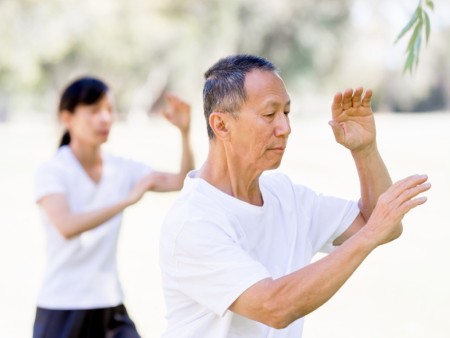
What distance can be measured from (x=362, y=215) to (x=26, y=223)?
1047 cm

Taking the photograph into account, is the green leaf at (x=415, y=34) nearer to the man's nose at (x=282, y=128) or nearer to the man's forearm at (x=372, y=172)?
the man's forearm at (x=372, y=172)

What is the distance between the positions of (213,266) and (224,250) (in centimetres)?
5

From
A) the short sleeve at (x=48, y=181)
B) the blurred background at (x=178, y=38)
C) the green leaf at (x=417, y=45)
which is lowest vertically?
the short sleeve at (x=48, y=181)

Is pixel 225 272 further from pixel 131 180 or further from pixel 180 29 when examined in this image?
pixel 180 29

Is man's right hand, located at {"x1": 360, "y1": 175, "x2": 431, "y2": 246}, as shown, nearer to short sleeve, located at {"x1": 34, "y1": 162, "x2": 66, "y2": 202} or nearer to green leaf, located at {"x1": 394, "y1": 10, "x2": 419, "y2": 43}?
green leaf, located at {"x1": 394, "y1": 10, "x2": 419, "y2": 43}

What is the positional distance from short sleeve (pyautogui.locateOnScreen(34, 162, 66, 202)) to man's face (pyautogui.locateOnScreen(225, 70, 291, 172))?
1747 millimetres

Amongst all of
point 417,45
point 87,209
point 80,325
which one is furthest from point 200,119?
point 417,45

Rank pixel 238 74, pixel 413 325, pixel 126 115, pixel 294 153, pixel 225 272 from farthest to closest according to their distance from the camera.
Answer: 1. pixel 126 115
2. pixel 294 153
3. pixel 413 325
4. pixel 238 74
5. pixel 225 272

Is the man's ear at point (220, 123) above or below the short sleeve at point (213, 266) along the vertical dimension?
above

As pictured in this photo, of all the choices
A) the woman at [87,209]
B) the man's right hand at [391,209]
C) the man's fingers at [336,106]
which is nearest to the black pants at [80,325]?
the woman at [87,209]

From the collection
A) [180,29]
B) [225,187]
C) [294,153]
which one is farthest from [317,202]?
[180,29]

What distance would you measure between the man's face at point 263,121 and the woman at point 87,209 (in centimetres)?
146

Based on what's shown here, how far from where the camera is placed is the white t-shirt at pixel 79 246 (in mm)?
3807

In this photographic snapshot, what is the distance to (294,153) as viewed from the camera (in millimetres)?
24953
